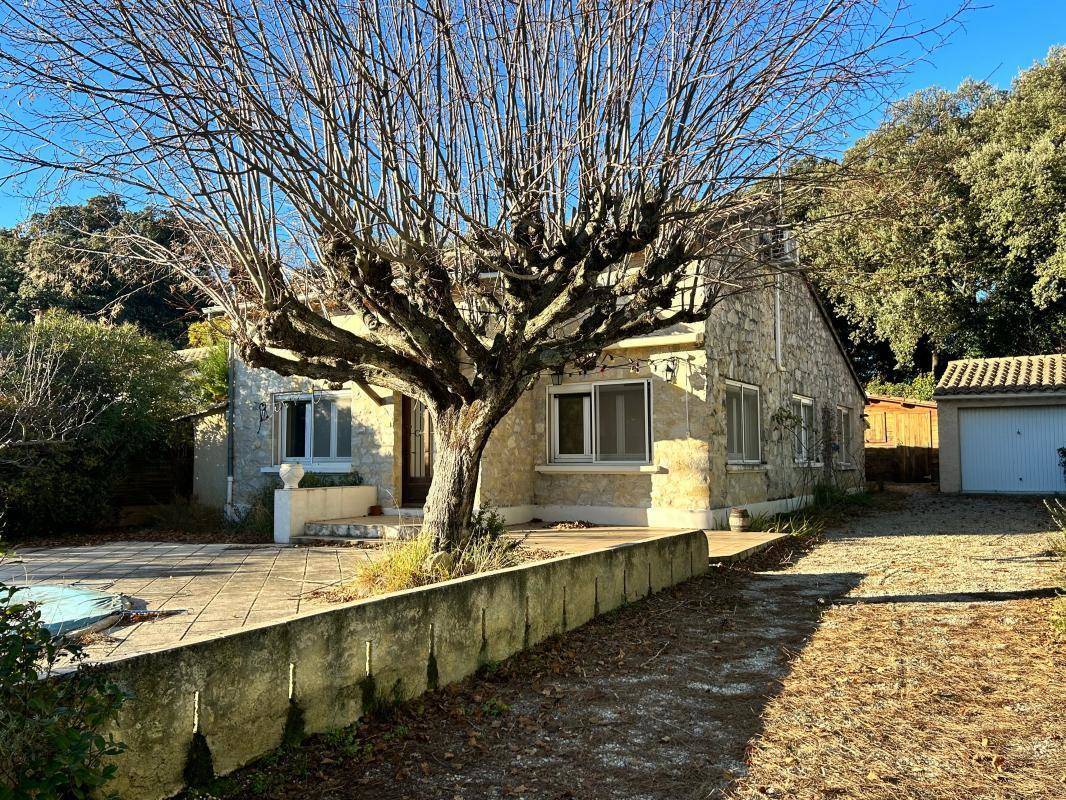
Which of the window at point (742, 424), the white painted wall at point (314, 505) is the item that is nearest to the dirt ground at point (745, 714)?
the window at point (742, 424)

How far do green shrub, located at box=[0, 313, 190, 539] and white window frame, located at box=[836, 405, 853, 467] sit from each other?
564 inches

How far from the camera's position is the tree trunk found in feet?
22.0

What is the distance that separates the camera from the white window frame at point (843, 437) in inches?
741

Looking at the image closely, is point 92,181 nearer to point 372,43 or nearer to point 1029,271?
point 372,43

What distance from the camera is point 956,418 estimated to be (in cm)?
2011

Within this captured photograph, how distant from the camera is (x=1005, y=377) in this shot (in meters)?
20.0

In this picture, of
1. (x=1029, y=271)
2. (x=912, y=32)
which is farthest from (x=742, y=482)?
(x=1029, y=271)

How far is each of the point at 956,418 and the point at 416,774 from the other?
19.8 metres

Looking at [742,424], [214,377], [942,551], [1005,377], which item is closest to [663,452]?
[742,424]

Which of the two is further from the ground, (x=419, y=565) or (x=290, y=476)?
(x=290, y=476)

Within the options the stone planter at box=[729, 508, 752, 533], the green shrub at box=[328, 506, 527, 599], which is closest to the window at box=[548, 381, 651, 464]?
the stone planter at box=[729, 508, 752, 533]

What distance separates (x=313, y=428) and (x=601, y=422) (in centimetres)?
522

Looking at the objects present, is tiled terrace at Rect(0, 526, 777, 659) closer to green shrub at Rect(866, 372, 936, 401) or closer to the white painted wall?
the white painted wall

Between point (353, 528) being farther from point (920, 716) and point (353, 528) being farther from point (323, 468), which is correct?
point (920, 716)
